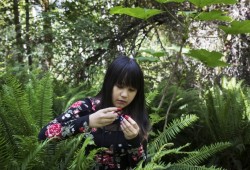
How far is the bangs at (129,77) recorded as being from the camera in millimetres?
1493

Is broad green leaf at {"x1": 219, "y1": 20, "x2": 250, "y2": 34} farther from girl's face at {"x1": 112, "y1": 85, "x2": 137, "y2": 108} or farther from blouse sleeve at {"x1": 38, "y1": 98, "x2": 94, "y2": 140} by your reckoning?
blouse sleeve at {"x1": 38, "y1": 98, "x2": 94, "y2": 140}

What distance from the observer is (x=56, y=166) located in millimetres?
1896

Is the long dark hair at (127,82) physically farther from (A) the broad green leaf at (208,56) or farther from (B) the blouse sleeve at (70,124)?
(A) the broad green leaf at (208,56)

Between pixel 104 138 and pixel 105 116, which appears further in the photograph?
→ pixel 104 138

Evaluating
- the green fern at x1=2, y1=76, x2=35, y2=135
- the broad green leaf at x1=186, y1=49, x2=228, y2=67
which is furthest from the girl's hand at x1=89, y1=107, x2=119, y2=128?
the broad green leaf at x1=186, y1=49, x2=228, y2=67

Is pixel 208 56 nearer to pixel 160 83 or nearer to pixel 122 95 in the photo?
pixel 122 95

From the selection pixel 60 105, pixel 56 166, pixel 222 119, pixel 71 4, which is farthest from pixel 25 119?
pixel 71 4

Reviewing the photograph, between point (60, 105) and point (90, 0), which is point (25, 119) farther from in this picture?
point (90, 0)

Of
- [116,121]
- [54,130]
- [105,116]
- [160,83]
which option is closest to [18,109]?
[54,130]

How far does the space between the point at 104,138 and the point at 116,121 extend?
132 millimetres

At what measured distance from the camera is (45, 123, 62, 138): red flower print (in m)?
1.45

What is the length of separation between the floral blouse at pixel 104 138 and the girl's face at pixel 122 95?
0.09 metres

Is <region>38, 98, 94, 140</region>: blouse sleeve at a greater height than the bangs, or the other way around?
the bangs

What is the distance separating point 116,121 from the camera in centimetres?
152
